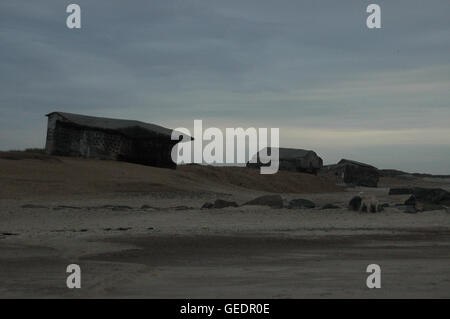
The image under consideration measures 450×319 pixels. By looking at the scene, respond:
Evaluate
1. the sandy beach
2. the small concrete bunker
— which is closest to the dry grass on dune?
the sandy beach

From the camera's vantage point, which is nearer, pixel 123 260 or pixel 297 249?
pixel 123 260

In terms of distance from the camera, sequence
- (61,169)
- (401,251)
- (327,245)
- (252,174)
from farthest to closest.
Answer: (252,174) → (61,169) → (327,245) → (401,251)

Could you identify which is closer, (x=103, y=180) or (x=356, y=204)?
(x=356, y=204)

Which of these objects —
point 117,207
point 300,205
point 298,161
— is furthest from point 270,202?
point 298,161

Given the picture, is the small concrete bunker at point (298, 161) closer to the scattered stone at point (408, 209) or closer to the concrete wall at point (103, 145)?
the concrete wall at point (103, 145)

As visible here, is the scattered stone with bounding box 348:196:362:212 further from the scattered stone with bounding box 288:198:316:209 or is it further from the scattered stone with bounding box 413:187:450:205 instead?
the scattered stone with bounding box 413:187:450:205

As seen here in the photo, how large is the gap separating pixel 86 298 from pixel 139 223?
9.49 meters

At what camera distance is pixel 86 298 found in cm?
801

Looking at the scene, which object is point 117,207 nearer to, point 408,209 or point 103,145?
point 408,209

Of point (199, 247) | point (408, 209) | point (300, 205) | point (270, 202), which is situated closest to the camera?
point (199, 247)

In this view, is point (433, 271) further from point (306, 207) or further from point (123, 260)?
point (306, 207)

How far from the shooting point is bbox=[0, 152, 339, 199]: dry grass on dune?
25688 mm

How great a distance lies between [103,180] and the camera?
92.1ft
